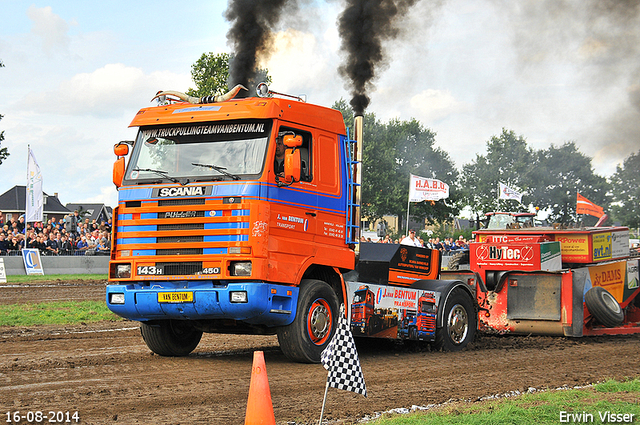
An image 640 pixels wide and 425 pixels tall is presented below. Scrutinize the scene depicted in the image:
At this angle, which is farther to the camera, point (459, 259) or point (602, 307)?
point (459, 259)

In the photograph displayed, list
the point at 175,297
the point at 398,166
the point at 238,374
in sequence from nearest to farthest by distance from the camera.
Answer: the point at 238,374, the point at 175,297, the point at 398,166

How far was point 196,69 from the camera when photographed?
2900 centimetres

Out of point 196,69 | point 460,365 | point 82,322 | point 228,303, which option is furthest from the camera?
point 196,69

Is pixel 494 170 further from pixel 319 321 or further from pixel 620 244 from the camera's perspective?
pixel 319 321

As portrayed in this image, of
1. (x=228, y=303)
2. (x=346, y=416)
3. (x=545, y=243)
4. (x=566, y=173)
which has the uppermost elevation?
(x=566, y=173)

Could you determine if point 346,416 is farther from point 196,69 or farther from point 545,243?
point 196,69

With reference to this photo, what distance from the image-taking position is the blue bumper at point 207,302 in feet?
→ 27.1

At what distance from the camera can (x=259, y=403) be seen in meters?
5.34

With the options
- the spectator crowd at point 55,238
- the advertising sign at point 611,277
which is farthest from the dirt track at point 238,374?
the spectator crowd at point 55,238

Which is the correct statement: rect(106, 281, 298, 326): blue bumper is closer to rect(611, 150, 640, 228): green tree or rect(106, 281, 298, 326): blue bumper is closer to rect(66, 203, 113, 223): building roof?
rect(611, 150, 640, 228): green tree

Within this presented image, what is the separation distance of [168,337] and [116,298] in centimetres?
120

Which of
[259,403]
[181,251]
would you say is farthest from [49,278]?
[259,403]

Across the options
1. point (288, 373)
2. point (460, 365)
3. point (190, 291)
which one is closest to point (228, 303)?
point (190, 291)

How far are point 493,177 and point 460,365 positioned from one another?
73324mm
